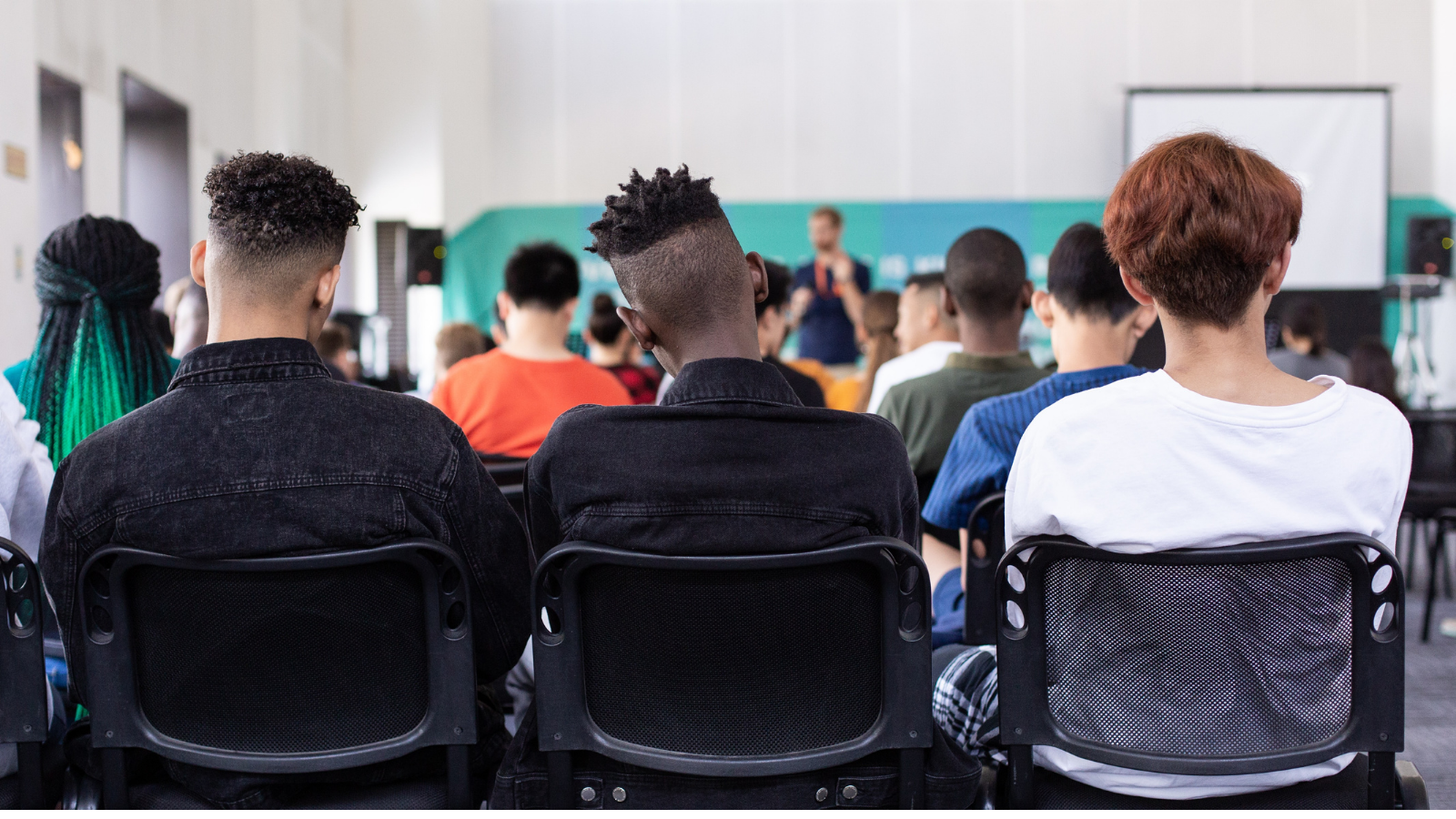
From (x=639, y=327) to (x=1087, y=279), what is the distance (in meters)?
0.91

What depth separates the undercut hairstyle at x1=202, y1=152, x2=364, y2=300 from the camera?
4.28 feet

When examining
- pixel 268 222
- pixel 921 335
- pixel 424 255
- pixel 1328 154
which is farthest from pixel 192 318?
pixel 1328 154

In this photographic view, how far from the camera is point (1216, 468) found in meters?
1.14

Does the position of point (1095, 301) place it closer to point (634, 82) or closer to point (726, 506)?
point (726, 506)

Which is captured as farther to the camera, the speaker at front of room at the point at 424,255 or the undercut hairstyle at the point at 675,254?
the speaker at front of room at the point at 424,255

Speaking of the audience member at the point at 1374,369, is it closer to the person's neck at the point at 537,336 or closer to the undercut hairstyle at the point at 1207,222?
the person's neck at the point at 537,336

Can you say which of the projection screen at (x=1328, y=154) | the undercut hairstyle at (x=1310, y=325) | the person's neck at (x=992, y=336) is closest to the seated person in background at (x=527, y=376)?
the person's neck at (x=992, y=336)

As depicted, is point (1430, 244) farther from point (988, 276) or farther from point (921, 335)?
point (988, 276)

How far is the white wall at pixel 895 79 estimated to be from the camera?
918cm

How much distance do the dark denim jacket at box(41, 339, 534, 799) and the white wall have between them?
8.25 m

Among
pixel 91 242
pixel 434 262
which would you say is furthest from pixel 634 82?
pixel 91 242

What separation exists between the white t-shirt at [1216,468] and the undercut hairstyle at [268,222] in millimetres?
924

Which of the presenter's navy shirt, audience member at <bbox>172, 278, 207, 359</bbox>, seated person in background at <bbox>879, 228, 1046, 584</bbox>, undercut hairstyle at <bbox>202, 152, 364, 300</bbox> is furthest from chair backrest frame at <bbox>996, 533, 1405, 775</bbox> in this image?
the presenter's navy shirt

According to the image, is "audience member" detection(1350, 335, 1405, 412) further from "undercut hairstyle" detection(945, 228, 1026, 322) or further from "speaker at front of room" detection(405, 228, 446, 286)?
"speaker at front of room" detection(405, 228, 446, 286)
